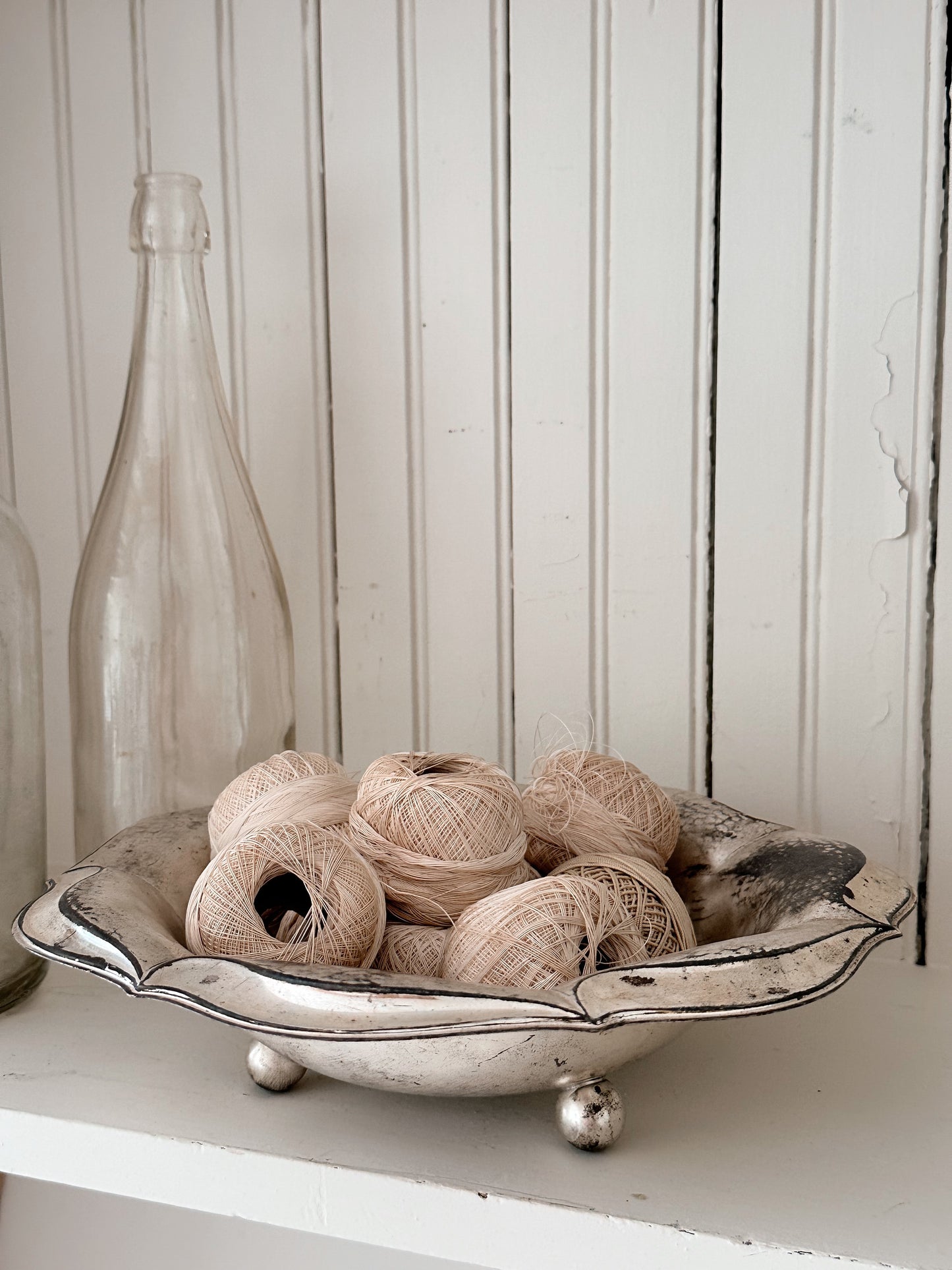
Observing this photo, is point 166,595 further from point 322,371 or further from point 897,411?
point 897,411

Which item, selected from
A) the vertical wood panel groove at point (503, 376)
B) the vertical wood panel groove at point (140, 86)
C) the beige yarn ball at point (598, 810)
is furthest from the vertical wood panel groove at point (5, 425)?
the beige yarn ball at point (598, 810)

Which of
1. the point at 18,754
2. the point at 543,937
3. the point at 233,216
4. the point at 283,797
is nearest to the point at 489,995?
the point at 543,937

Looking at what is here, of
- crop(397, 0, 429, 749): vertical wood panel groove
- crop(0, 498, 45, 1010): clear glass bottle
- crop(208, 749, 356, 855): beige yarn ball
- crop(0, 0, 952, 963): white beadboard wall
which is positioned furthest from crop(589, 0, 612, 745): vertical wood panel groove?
crop(0, 498, 45, 1010): clear glass bottle

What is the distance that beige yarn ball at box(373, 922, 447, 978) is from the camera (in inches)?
17.5

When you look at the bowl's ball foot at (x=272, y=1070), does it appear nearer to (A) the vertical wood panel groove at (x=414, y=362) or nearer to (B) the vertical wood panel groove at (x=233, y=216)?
(A) the vertical wood panel groove at (x=414, y=362)

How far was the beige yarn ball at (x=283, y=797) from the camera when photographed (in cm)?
47

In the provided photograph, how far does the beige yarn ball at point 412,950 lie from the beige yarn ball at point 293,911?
2 cm

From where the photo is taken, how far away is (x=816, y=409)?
618 millimetres

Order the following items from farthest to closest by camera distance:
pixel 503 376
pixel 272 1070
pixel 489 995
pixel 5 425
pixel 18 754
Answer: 1. pixel 5 425
2. pixel 503 376
3. pixel 18 754
4. pixel 272 1070
5. pixel 489 995

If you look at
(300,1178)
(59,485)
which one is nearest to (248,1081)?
(300,1178)

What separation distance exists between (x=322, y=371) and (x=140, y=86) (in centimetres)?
22

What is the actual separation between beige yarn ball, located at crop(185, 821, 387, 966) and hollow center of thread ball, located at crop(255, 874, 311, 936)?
11 millimetres

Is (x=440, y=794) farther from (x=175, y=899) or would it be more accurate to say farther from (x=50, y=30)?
(x=50, y=30)

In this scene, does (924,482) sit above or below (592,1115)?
above
